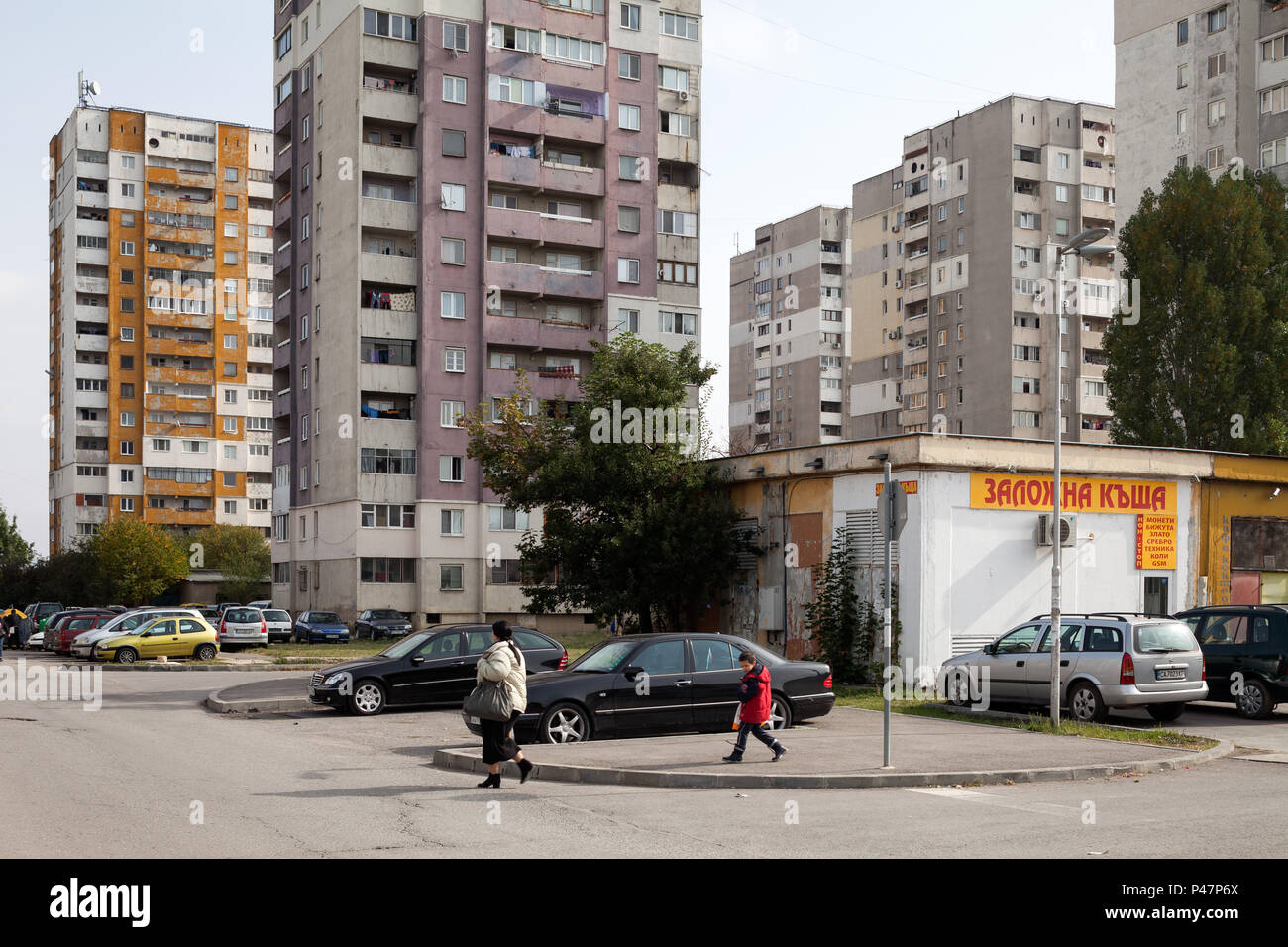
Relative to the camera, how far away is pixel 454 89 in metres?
63.1

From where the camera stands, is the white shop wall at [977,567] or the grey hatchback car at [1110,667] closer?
the grey hatchback car at [1110,667]

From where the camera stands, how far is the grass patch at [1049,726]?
16703 mm

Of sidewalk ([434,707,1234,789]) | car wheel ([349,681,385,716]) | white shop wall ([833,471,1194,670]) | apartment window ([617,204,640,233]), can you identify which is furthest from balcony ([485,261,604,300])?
sidewalk ([434,707,1234,789])

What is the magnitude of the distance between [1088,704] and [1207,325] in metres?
32.0

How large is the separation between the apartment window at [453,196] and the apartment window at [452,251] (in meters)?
1.61

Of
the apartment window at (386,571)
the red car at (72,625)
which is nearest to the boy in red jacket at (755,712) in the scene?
the red car at (72,625)

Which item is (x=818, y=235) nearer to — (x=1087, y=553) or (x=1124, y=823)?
(x=1087, y=553)

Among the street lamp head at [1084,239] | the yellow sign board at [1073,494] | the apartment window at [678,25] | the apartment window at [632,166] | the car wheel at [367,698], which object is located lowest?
the car wheel at [367,698]

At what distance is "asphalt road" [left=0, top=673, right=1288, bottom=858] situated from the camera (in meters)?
9.23

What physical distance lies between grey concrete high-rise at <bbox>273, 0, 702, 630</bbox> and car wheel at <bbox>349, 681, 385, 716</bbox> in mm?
39967

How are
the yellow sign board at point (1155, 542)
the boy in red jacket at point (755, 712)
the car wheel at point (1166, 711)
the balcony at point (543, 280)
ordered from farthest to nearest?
1. the balcony at point (543, 280)
2. the yellow sign board at point (1155, 542)
3. the car wheel at point (1166, 711)
4. the boy in red jacket at point (755, 712)

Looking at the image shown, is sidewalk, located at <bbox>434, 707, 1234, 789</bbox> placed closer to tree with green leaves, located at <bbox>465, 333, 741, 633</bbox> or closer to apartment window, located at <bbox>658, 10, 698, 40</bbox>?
tree with green leaves, located at <bbox>465, 333, 741, 633</bbox>

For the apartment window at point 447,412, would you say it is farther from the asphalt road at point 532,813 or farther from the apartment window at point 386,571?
the asphalt road at point 532,813
